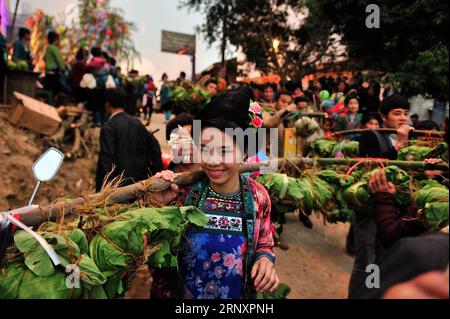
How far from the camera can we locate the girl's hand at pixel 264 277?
172 centimetres

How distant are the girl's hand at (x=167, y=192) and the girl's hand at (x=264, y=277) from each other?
0.54 metres

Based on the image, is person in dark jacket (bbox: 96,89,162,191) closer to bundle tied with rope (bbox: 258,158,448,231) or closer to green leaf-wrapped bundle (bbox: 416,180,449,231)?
bundle tied with rope (bbox: 258,158,448,231)

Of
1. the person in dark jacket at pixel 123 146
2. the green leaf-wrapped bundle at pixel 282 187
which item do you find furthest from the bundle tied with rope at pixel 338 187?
the person in dark jacket at pixel 123 146

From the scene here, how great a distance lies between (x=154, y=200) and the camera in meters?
1.84

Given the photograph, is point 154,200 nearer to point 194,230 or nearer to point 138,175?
point 194,230

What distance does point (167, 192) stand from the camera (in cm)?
192

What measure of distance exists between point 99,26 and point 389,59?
21.2 meters

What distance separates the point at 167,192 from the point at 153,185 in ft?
0.37

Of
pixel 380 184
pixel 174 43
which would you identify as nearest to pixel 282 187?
pixel 380 184

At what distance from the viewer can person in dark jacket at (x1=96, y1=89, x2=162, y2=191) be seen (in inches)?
156

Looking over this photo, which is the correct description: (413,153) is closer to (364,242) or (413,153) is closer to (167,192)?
(364,242)

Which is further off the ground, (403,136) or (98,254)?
(403,136)

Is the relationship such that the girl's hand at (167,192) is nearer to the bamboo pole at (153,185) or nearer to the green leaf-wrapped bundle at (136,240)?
the bamboo pole at (153,185)
